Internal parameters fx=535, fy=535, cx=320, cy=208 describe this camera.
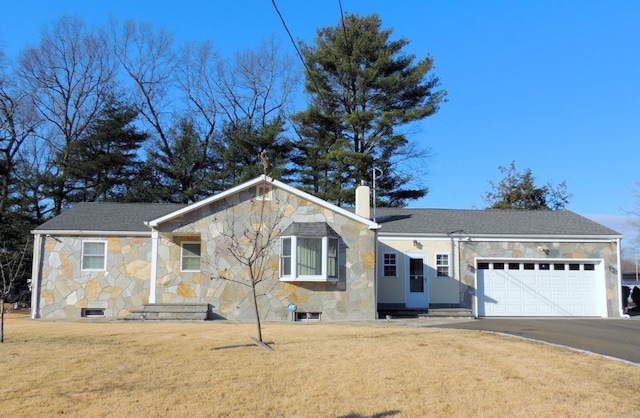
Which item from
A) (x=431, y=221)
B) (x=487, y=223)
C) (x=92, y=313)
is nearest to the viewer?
(x=92, y=313)

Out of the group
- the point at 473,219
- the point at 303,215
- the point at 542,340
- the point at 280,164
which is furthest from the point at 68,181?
the point at 542,340

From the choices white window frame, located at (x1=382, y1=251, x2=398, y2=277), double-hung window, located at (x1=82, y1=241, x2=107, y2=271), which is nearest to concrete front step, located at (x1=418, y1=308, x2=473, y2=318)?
white window frame, located at (x1=382, y1=251, x2=398, y2=277)

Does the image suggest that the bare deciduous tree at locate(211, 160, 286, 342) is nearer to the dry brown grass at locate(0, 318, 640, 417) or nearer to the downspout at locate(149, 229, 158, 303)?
the downspout at locate(149, 229, 158, 303)

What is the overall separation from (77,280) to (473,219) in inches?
602

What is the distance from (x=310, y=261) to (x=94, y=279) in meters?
7.73

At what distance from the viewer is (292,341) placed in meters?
11.1

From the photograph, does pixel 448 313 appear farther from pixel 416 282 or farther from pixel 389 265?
pixel 389 265

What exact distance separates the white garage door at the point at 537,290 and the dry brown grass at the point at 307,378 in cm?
899

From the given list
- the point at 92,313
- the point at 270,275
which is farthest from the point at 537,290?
A: the point at 92,313

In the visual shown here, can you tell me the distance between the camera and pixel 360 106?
32.9 meters

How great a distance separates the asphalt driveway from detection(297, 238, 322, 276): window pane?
4248mm

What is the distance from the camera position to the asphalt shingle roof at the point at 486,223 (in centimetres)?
2045

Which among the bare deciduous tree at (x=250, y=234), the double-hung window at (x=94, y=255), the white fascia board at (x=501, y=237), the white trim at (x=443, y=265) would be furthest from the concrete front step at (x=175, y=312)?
the white trim at (x=443, y=265)

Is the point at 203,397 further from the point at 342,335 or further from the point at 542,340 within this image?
the point at 542,340
